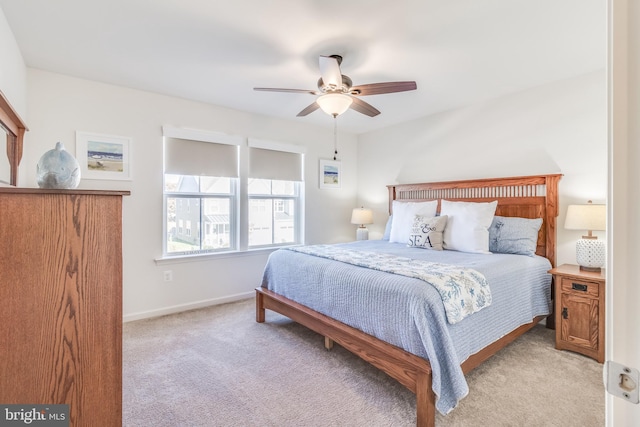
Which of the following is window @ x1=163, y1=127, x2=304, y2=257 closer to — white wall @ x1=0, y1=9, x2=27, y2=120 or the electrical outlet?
white wall @ x1=0, y1=9, x2=27, y2=120

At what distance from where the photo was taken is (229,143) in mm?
3750

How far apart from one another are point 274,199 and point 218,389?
2.65 metres

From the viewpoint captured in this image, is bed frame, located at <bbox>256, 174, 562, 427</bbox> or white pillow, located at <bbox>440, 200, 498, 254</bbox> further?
white pillow, located at <bbox>440, 200, 498, 254</bbox>

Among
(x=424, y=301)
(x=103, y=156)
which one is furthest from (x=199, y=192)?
(x=424, y=301)

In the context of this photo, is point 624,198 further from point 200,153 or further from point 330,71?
point 200,153

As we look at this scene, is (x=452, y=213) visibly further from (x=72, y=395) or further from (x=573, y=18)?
(x=72, y=395)

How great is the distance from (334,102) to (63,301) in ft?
6.79

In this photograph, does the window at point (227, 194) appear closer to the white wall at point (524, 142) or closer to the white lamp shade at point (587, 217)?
the white wall at point (524, 142)

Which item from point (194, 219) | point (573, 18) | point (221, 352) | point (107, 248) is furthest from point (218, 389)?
point (573, 18)

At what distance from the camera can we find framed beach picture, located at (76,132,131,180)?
→ 2.90 metres

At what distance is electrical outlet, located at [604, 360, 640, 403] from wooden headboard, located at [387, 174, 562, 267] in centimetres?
295

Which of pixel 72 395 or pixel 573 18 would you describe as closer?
pixel 72 395

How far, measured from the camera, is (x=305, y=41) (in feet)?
7.27

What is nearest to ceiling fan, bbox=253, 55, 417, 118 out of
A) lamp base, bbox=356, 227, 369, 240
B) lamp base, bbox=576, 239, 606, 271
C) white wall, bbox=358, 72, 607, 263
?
white wall, bbox=358, 72, 607, 263
